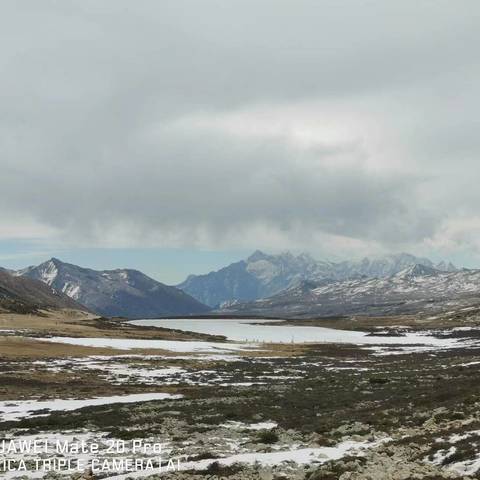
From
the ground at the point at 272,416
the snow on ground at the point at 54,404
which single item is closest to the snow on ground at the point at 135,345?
the ground at the point at 272,416

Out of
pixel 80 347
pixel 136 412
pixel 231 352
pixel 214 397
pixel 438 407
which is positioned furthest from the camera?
pixel 231 352

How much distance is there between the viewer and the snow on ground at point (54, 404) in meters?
43.1

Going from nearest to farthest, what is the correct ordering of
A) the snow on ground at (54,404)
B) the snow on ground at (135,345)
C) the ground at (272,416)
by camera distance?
the ground at (272,416) < the snow on ground at (54,404) < the snow on ground at (135,345)

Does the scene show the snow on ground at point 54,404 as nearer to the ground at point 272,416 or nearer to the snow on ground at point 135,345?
the ground at point 272,416

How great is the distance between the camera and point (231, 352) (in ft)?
380

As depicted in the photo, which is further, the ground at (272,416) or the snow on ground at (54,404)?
the snow on ground at (54,404)

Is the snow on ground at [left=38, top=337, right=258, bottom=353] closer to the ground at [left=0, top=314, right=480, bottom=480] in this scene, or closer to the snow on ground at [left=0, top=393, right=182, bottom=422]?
the ground at [left=0, top=314, right=480, bottom=480]

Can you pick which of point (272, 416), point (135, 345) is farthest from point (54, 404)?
point (135, 345)

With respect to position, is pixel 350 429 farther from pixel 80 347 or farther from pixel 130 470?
pixel 80 347

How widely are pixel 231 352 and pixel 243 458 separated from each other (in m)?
89.4

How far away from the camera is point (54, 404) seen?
47969 millimetres

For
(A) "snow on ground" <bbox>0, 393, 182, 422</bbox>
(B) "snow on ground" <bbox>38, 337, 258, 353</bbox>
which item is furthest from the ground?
(B) "snow on ground" <bbox>38, 337, 258, 353</bbox>

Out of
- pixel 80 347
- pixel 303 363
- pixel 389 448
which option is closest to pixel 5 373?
pixel 80 347

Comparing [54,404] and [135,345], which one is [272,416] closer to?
[54,404]
